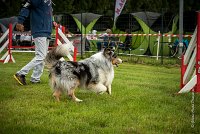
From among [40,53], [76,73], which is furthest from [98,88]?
[40,53]

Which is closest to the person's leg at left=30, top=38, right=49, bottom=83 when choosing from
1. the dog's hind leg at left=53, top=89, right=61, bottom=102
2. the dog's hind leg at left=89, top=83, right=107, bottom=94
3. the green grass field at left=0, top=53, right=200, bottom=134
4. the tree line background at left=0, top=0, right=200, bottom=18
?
the green grass field at left=0, top=53, right=200, bottom=134

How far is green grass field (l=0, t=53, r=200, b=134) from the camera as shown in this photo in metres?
4.52

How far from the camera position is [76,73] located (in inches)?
255

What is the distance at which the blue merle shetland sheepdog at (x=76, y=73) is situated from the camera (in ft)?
21.0

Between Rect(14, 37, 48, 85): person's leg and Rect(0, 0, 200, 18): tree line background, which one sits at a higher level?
Rect(0, 0, 200, 18): tree line background

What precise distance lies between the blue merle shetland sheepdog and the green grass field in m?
0.20

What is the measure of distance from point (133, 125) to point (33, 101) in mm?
2153

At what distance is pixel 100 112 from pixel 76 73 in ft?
4.05

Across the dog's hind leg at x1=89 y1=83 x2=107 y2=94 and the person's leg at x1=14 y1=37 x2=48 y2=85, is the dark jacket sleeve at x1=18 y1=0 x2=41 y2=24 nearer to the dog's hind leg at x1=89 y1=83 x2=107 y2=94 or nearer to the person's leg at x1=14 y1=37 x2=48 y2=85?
the person's leg at x1=14 y1=37 x2=48 y2=85

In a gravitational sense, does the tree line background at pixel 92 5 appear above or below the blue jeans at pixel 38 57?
above

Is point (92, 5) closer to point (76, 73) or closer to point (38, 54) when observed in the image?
point (38, 54)

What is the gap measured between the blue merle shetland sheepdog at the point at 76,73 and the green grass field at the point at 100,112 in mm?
195

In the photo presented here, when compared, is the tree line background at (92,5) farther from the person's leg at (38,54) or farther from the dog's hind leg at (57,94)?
the dog's hind leg at (57,94)

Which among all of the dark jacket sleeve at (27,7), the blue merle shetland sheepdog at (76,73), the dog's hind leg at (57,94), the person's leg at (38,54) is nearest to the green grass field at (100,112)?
the dog's hind leg at (57,94)
